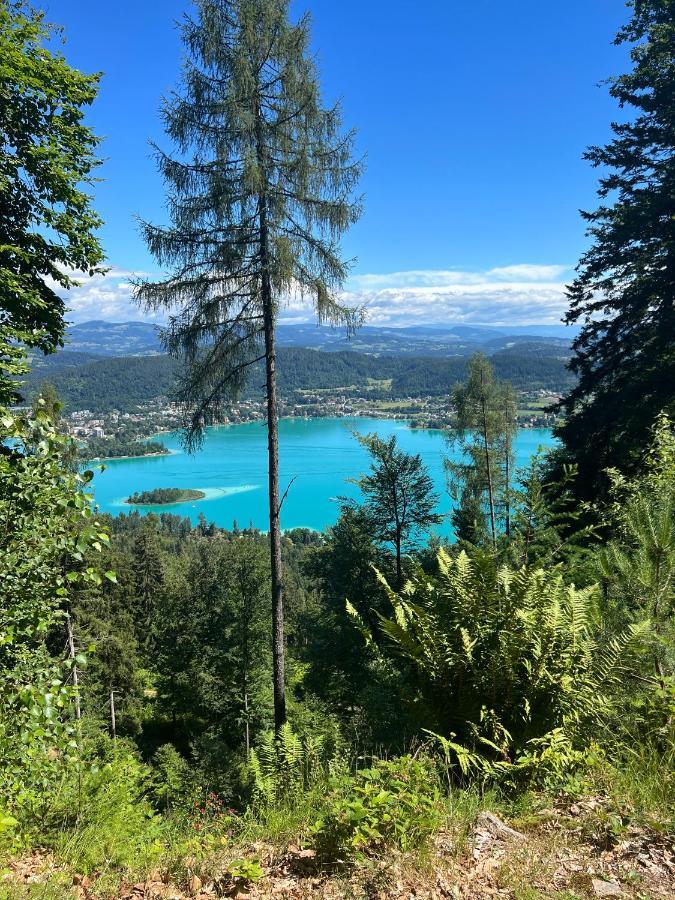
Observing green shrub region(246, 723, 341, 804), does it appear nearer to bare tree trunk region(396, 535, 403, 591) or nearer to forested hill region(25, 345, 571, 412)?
bare tree trunk region(396, 535, 403, 591)

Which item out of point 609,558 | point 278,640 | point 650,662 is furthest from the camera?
point 278,640

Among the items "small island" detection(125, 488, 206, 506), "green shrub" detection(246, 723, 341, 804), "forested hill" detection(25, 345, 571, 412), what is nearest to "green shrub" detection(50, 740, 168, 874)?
"green shrub" detection(246, 723, 341, 804)

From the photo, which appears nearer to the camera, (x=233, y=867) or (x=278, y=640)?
(x=233, y=867)

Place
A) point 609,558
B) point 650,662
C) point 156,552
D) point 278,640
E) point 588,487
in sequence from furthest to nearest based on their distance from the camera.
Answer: point 156,552, point 588,487, point 278,640, point 609,558, point 650,662

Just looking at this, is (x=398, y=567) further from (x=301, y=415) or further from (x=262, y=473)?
(x=301, y=415)

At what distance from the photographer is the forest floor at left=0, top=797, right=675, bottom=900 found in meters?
1.78

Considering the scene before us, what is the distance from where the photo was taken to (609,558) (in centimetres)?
277

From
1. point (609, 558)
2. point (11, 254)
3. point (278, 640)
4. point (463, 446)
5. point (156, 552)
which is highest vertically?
point (11, 254)

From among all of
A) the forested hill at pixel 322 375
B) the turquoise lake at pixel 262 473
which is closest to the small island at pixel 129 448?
the turquoise lake at pixel 262 473

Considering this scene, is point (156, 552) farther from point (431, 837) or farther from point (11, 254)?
point (431, 837)

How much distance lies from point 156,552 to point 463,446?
22.6 m

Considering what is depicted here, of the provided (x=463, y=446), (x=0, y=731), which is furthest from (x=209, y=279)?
(x=463, y=446)

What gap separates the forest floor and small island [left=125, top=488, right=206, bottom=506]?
7649 centimetres

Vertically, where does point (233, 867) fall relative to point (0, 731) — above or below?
below
